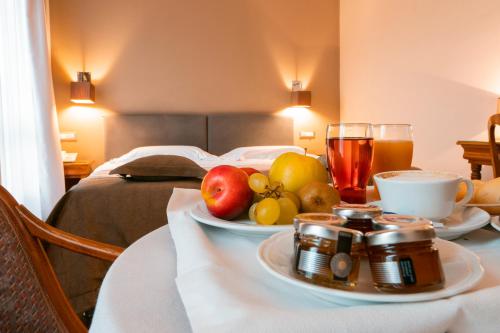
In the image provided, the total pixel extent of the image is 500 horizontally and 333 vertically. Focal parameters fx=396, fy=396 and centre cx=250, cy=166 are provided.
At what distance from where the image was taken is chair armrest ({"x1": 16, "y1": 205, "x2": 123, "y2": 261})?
0.83 metres

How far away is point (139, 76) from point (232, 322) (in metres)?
3.95

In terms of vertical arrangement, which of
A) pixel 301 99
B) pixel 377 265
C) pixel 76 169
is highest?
pixel 301 99

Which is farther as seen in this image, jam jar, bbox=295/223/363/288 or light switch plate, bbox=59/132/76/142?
light switch plate, bbox=59/132/76/142

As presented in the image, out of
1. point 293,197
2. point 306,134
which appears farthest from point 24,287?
point 306,134

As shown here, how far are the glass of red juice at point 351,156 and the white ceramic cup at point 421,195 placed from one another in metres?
0.21

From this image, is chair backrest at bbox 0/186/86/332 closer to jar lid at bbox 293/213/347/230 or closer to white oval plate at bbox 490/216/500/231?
jar lid at bbox 293/213/347/230

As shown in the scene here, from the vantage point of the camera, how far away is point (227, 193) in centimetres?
68

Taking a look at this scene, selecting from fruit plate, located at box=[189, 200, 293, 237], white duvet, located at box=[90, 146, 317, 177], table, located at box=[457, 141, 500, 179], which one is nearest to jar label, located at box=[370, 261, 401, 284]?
fruit plate, located at box=[189, 200, 293, 237]

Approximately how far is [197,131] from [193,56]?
785 mm

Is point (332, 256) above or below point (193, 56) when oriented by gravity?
below

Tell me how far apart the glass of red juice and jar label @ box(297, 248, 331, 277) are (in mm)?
417

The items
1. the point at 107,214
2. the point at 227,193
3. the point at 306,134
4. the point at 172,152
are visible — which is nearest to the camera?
the point at 227,193

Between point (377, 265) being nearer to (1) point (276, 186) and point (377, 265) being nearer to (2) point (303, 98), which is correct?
(1) point (276, 186)

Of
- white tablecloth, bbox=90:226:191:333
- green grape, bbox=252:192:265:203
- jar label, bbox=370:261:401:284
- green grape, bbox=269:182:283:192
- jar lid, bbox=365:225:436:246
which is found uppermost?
green grape, bbox=269:182:283:192
